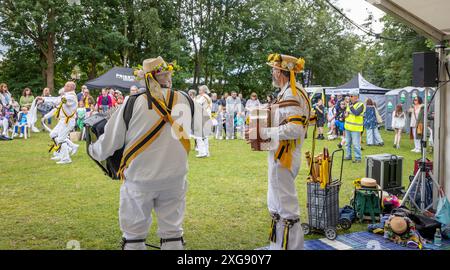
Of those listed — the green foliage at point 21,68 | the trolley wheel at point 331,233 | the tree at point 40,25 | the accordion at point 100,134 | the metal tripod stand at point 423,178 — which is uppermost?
the tree at point 40,25

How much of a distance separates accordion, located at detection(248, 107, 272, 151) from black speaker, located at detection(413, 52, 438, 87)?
2980mm

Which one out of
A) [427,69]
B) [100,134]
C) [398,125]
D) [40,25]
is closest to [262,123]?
[100,134]

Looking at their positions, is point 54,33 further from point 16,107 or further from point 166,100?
point 166,100

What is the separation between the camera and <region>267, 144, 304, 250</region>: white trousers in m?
3.95

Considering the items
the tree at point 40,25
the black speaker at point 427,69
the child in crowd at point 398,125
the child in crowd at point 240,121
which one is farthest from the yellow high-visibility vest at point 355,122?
the tree at point 40,25

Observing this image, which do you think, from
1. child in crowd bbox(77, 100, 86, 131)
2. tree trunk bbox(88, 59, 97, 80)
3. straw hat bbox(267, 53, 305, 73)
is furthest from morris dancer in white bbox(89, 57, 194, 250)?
tree trunk bbox(88, 59, 97, 80)

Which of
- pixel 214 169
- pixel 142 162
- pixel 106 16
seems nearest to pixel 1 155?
pixel 214 169

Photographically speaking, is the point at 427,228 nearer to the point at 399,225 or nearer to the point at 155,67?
the point at 399,225

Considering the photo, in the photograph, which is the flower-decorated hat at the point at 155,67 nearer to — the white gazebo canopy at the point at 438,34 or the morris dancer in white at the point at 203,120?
the morris dancer in white at the point at 203,120

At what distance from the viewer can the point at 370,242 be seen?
4.77 metres

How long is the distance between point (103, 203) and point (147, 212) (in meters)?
3.41

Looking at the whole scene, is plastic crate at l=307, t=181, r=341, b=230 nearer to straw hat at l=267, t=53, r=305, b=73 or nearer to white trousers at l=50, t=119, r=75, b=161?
straw hat at l=267, t=53, r=305, b=73

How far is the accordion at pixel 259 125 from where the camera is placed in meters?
4.04

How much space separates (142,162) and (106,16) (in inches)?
1259
